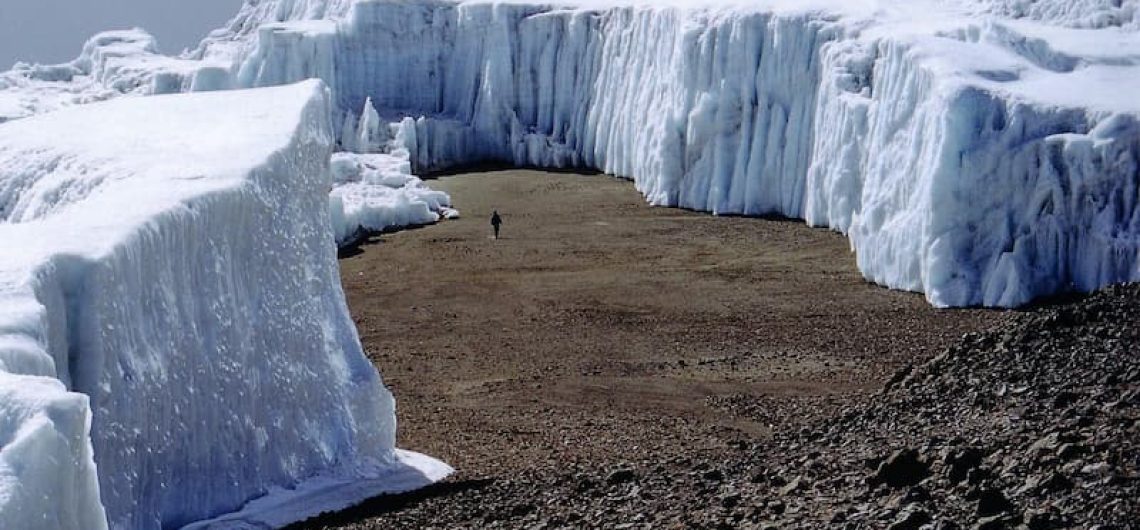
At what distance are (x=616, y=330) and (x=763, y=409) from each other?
6.93 metres

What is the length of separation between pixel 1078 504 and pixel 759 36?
32.1 m

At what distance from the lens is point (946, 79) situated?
3444 centimetres

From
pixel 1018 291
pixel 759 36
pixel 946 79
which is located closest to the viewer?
pixel 1018 291

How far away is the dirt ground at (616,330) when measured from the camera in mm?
25062

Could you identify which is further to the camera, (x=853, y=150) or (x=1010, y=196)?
(x=853, y=150)

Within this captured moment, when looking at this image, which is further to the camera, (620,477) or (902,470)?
(620,477)

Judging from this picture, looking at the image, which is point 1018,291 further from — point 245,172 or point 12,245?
point 12,245

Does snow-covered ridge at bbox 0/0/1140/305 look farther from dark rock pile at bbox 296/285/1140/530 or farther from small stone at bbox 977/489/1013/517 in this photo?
small stone at bbox 977/489/1013/517

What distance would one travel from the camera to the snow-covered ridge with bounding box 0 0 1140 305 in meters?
32.5

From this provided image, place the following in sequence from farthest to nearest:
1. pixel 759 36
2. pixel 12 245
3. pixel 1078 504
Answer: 1. pixel 759 36
2. pixel 12 245
3. pixel 1078 504

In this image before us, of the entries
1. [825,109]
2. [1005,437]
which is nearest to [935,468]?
[1005,437]

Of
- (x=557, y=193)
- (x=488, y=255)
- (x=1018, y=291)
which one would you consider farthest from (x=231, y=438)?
(x=557, y=193)

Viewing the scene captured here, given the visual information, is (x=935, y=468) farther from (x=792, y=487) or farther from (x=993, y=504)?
(x=993, y=504)

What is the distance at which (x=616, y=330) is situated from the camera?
3272 cm
